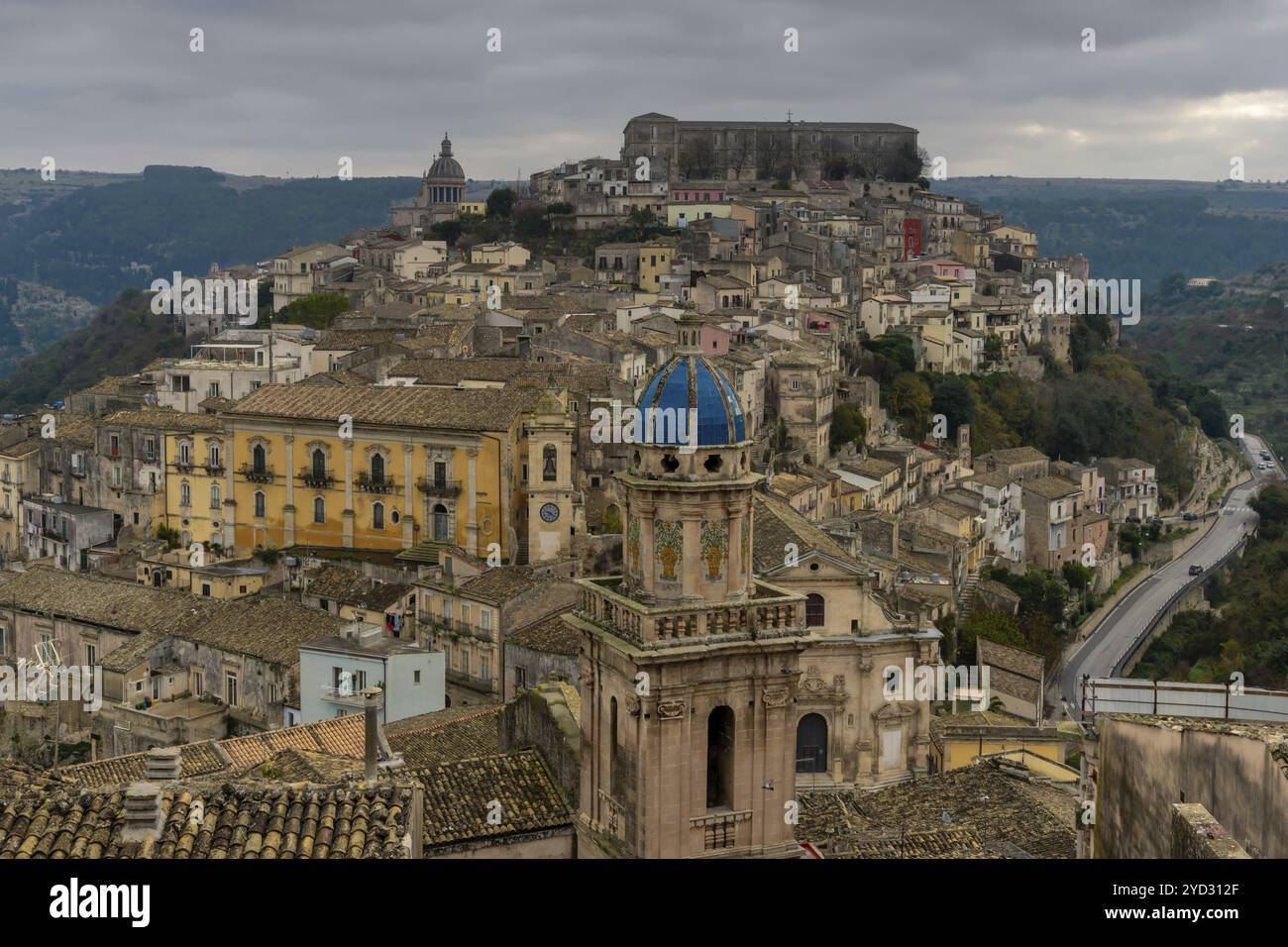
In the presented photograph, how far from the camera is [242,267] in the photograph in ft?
389

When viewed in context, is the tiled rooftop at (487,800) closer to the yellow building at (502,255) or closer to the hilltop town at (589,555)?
the hilltop town at (589,555)

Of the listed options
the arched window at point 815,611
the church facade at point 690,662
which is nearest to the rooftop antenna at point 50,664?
the arched window at point 815,611

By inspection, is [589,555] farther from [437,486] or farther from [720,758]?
[720,758]

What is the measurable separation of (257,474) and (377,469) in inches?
181

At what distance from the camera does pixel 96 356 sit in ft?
405

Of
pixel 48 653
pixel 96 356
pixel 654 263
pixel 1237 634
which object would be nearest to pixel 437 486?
pixel 48 653

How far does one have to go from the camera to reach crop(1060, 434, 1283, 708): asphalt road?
63.0 m

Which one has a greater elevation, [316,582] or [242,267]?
[242,267]

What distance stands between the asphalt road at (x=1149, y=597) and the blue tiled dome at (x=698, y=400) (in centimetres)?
3934

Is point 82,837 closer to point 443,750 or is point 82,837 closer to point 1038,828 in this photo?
point 443,750
